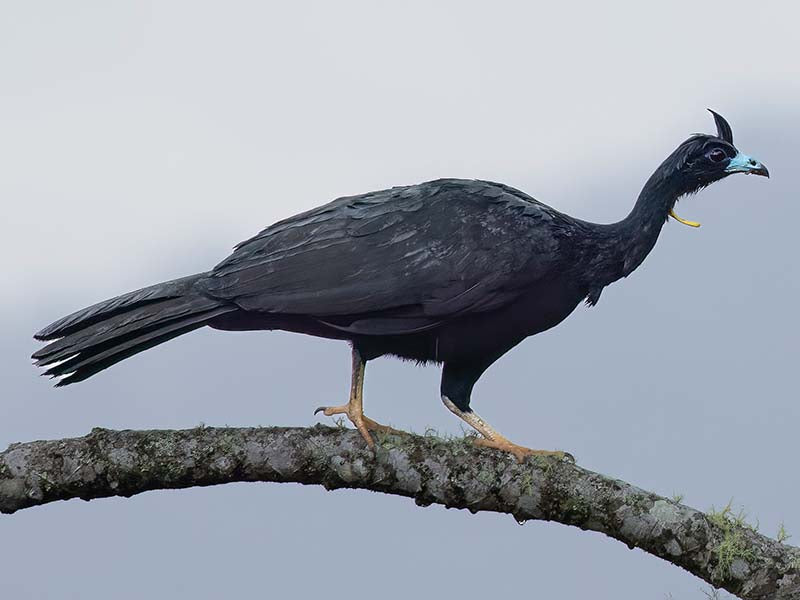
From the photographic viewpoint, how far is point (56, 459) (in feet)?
18.2

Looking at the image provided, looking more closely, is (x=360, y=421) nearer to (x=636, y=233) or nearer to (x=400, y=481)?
(x=400, y=481)

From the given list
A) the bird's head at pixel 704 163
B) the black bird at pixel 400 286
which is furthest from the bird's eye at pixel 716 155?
the black bird at pixel 400 286

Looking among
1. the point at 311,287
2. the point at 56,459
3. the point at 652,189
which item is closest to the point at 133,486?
the point at 56,459

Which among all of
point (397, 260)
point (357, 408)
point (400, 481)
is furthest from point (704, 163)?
Result: point (400, 481)

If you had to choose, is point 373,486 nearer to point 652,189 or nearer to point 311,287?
point 311,287

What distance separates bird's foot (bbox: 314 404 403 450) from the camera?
225 inches

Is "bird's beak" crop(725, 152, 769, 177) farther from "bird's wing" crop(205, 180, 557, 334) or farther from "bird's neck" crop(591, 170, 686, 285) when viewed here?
"bird's wing" crop(205, 180, 557, 334)

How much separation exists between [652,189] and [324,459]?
2539 mm

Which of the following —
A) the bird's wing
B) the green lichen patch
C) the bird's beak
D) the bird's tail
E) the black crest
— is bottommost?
the green lichen patch

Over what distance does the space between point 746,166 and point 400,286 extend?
2.32 metres

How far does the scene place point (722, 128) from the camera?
272 inches

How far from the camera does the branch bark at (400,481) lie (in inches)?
217

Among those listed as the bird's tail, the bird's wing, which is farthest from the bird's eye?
the bird's tail

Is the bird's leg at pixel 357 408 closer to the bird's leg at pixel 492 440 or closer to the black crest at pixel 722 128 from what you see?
the bird's leg at pixel 492 440
